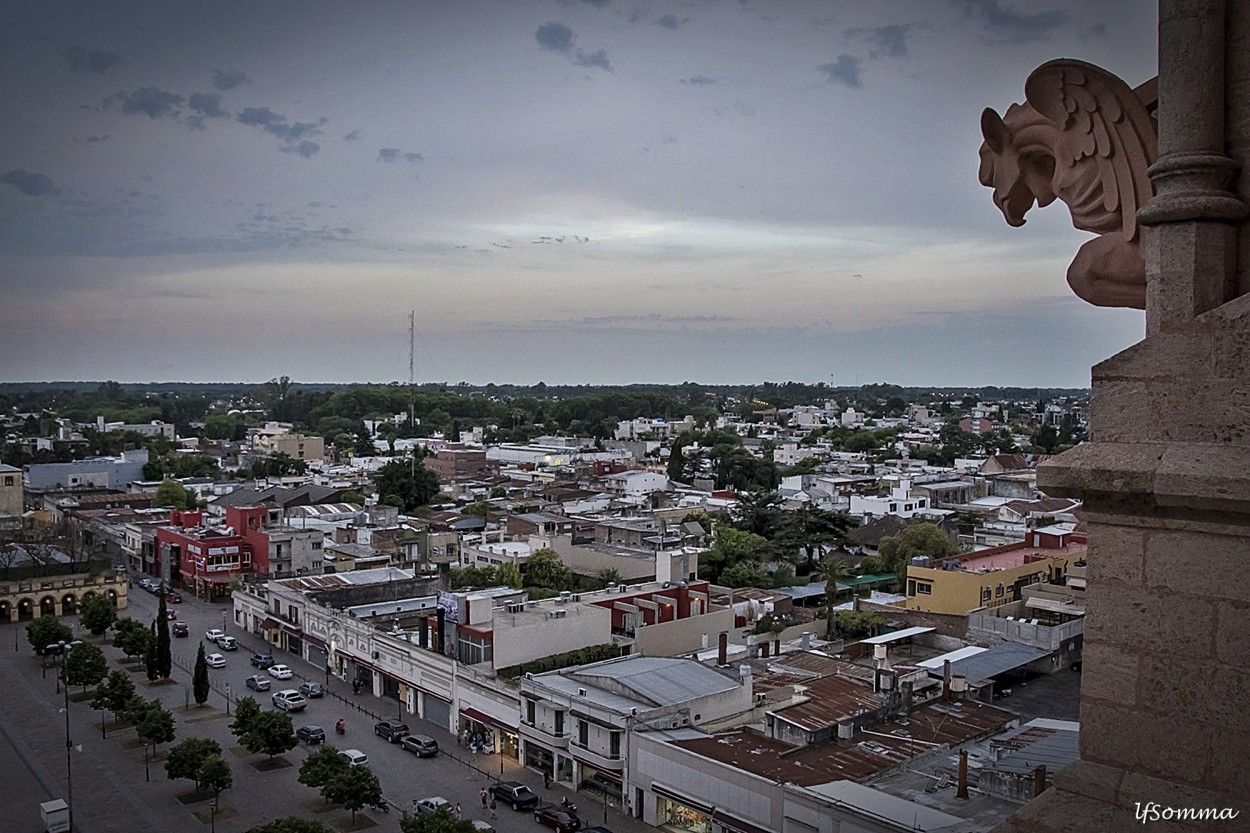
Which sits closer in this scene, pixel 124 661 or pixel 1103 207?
pixel 1103 207

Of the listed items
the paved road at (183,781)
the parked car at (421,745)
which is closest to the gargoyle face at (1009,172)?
the paved road at (183,781)

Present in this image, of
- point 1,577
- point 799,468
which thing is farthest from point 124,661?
point 799,468

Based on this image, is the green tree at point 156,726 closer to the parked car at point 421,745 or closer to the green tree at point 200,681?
the green tree at point 200,681

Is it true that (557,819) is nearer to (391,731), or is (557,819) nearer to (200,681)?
(391,731)

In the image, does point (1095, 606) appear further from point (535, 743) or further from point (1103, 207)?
point (535, 743)

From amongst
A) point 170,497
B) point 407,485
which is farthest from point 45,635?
point 407,485
